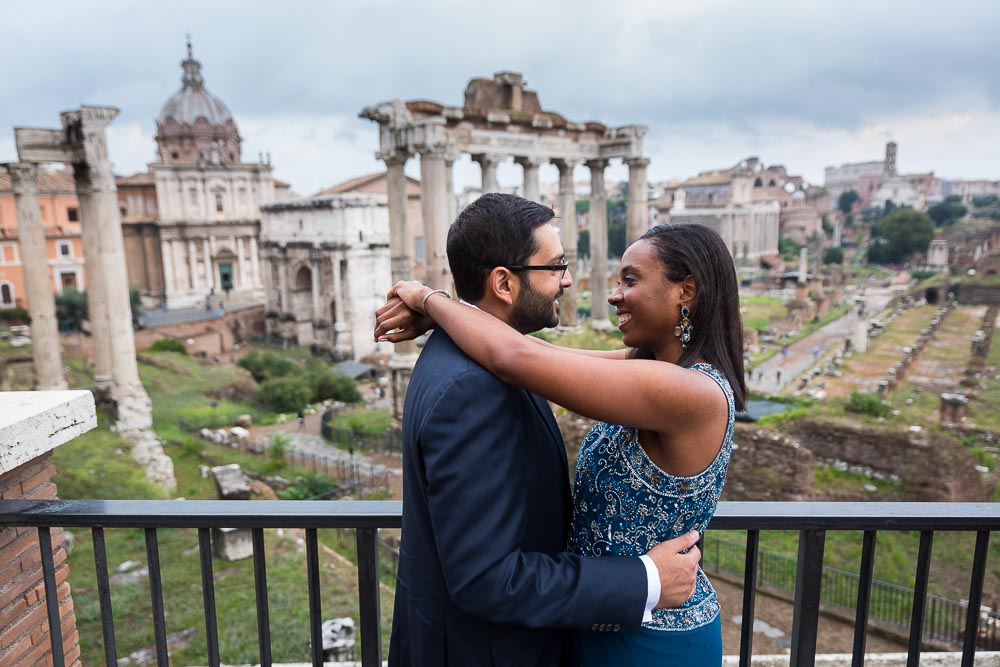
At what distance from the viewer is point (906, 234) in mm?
71312

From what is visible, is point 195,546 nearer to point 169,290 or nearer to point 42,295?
point 42,295

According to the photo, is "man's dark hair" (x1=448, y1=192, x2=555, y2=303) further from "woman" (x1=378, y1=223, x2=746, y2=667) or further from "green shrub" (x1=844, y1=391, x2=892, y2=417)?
"green shrub" (x1=844, y1=391, x2=892, y2=417)

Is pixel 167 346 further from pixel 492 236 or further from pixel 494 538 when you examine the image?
pixel 494 538

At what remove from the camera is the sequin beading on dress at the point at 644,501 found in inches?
71.3

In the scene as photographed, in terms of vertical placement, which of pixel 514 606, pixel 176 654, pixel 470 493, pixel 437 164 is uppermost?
pixel 437 164

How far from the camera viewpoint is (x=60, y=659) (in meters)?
2.45

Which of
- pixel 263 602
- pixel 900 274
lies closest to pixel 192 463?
pixel 263 602

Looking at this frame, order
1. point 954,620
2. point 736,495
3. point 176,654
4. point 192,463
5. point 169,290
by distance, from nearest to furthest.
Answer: point 176,654 → point 954,620 → point 736,495 → point 192,463 → point 169,290

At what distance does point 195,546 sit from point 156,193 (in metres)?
38.3

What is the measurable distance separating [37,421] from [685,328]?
210 centimetres

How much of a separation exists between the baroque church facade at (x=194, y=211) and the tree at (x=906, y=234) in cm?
5924

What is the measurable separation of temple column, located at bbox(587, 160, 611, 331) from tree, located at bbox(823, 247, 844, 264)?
64260 mm

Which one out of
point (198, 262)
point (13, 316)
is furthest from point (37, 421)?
point (198, 262)

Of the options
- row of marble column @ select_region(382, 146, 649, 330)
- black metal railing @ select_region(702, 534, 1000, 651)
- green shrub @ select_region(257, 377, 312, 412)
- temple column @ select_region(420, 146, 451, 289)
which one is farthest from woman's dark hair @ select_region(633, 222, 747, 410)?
green shrub @ select_region(257, 377, 312, 412)
